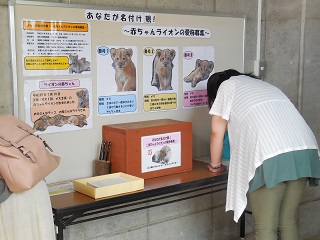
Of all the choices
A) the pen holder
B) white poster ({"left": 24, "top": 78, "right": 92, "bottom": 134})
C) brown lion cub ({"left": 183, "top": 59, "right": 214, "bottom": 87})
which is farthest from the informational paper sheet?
brown lion cub ({"left": 183, "top": 59, "right": 214, "bottom": 87})

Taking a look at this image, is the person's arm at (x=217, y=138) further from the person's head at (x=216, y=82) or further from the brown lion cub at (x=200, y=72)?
the brown lion cub at (x=200, y=72)

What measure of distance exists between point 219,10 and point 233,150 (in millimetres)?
1296

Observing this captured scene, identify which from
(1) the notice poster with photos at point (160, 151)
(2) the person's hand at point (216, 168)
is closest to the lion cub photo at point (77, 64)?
(1) the notice poster with photos at point (160, 151)

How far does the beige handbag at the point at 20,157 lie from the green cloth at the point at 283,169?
114 cm

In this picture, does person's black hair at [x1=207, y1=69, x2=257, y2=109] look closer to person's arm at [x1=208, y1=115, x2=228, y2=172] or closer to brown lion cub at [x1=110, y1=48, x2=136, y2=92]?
person's arm at [x1=208, y1=115, x2=228, y2=172]

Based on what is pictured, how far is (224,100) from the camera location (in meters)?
2.78

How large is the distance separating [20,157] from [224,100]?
1.28 meters

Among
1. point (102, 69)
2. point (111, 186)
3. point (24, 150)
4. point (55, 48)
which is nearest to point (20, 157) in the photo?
point (24, 150)

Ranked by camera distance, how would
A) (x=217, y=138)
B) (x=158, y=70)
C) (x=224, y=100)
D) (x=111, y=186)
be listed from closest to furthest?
1. (x=111, y=186)
2. (x=224, y=100)
3. (x=217, y=138)
4. (x=158, y=70)

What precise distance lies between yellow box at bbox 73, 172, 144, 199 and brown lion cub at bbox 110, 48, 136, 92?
629 millimetres

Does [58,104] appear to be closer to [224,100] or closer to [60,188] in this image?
[60,188]

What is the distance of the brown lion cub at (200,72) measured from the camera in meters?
3.45

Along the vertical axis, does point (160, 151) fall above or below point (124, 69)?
below

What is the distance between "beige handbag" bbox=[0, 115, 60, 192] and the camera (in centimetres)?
197
